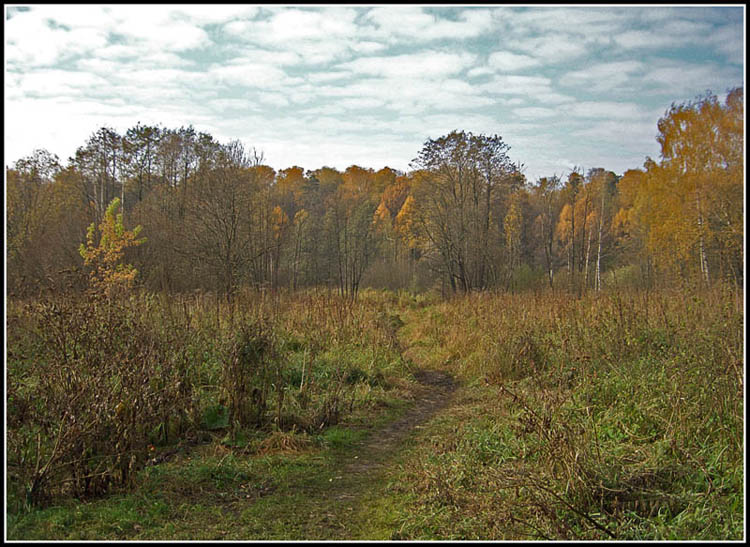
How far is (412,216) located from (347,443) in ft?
75.6

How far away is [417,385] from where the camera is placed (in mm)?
9227

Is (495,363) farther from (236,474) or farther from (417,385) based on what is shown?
(236,474)

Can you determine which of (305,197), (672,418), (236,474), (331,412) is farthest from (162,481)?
(305,197)

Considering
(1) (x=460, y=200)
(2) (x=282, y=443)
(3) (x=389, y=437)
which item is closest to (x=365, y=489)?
(2) (x=282, y=443)

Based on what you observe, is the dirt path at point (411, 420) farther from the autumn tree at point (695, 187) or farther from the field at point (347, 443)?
the autumn tree at point (695, 187)

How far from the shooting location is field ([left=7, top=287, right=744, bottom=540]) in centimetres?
358

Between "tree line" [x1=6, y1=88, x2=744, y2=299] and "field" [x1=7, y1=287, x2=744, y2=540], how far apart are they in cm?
583

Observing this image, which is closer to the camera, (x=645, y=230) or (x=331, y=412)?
(x=331, y=412)

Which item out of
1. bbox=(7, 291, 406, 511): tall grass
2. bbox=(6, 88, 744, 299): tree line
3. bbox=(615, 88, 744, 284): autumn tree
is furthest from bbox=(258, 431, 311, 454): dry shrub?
bbox=(615, 88, 744, 284): autumn tree

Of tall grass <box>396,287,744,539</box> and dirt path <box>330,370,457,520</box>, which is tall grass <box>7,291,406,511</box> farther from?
tall grass <box>396,287,744,539</box>

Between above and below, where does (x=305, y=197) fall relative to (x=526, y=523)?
above

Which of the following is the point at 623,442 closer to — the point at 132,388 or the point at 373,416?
→ the point at 373,416

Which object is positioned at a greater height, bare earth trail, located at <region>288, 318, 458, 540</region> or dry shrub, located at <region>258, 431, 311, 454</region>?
dry shrub, located at <region>258, 431, 311, 454</region>

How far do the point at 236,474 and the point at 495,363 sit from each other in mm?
5480
